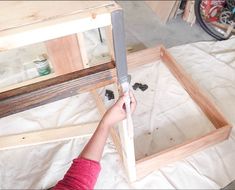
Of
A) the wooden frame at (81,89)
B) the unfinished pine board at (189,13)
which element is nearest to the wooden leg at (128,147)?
the wooden frame at (81,89)

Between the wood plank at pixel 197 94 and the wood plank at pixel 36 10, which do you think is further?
the wood plank at pixel 197 94

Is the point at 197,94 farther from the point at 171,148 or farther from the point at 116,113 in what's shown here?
the point at 116,113

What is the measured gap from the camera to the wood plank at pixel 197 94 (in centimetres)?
120

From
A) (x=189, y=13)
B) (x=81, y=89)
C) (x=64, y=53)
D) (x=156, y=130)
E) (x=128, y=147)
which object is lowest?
(x=156, y=130)

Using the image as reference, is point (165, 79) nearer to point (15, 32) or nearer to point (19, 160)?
point (19, 160)

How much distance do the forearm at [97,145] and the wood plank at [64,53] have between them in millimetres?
562

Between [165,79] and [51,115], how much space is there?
65cm

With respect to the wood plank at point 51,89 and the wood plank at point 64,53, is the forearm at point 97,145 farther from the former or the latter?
the wood plank at point 64,53

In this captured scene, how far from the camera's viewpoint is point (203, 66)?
1.55m

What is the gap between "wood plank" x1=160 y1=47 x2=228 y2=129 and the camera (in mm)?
1196

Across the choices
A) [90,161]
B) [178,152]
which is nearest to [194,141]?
[178,152]

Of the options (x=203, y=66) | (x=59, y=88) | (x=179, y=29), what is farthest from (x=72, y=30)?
(x=179, y=29)

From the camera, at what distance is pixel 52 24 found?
0.53 metres

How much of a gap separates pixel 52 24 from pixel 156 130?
2.82 feet
